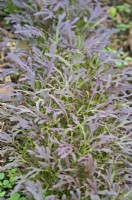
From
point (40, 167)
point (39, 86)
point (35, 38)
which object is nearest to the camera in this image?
point (40, 167)

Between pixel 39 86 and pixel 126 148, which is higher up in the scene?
pixel 39 86

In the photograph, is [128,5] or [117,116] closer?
[117,116]

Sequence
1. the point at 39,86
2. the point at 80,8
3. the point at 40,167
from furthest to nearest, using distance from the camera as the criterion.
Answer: the point at 80,8 < the point at 39,86 < the point at 40,167

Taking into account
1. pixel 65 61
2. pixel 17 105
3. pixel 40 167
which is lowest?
pixel 40 167

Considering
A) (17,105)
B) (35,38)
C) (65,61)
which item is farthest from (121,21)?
(17,105)

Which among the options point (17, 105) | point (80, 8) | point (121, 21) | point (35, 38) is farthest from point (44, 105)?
point (121, 21)

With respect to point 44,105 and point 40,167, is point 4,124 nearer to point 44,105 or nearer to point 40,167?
point 44,105

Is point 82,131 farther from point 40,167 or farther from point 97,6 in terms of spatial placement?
point 97,6
